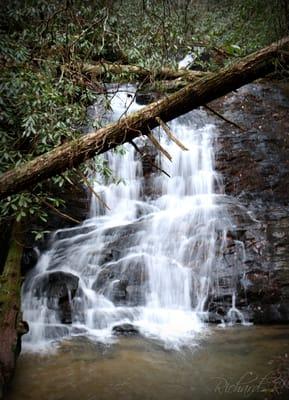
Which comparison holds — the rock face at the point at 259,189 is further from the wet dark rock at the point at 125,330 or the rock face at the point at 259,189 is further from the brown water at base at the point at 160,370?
the wet dark rock at the point at 125,330

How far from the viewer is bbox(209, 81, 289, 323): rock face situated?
6.24m

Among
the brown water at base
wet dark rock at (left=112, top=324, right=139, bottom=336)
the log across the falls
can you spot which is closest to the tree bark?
the brown water at base

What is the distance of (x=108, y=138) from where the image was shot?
11.9 feet

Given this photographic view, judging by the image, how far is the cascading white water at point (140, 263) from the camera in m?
6.05

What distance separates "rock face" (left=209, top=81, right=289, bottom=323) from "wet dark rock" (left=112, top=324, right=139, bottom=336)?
49.6 inches

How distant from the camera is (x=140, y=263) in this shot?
6887mm

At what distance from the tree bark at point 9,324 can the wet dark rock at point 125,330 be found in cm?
146

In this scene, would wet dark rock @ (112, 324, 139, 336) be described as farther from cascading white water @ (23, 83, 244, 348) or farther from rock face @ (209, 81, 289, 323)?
rock face @ (209, 81, 289, 323)

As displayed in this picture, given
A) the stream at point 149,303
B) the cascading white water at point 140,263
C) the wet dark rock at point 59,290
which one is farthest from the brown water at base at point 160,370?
the wet dark rock at point 59,290

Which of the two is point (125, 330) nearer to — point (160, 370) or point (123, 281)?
point (123, 281)

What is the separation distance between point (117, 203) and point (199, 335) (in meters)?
4.17

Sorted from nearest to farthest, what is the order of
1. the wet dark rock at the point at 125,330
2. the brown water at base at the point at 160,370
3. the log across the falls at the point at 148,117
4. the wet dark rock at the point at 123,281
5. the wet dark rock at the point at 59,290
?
1. the log across the falls at the point at 148,117
2. the brown water at base at the point at 160,370
3. the wet dark rock at the point at 125,330
4. the wet dark rock at the point at 59,290
5. the wet dark rock at the point at 123,281

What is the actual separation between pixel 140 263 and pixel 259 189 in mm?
3321

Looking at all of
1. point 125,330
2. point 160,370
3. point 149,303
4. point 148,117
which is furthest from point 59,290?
point 148,117
